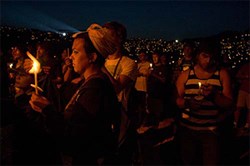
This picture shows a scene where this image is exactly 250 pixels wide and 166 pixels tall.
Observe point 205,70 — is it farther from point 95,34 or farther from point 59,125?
point 59,125

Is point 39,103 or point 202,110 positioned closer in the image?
point 39,103

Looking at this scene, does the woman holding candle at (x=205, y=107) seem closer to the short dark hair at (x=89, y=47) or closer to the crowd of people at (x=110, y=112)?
the crowd of people at (x=110, y=112)

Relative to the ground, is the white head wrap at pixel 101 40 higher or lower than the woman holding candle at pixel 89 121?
higher

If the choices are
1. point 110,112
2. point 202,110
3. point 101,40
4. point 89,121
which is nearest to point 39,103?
point 89,121

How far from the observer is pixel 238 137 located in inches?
282

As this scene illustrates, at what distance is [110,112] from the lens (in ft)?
8.03

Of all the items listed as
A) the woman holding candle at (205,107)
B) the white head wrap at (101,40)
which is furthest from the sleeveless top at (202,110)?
the white head wrap at (101,40)

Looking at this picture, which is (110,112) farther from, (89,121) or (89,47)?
(89,47)

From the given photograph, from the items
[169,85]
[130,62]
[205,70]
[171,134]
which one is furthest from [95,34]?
[169,85]

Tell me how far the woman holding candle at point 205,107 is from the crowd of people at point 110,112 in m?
0.01

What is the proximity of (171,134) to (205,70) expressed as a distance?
3.27 metres

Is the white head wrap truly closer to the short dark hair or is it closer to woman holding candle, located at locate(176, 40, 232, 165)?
the short dark hair

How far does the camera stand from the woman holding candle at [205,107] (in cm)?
418

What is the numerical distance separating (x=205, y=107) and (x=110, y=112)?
2058 millimetres
